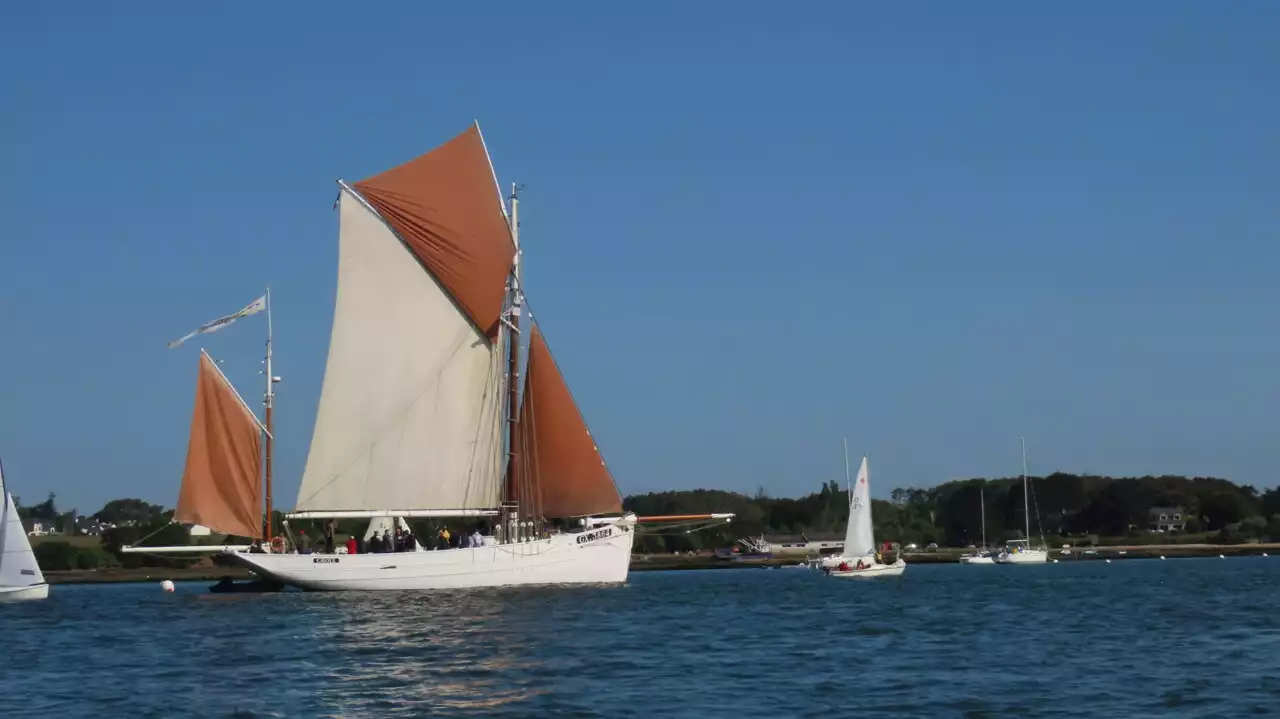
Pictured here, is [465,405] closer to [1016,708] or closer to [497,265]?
[497,265]

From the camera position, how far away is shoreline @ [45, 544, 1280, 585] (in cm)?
13025

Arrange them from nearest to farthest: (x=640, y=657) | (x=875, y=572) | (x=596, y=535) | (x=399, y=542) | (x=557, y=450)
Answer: (x=640, y=657)
(x=557, y=450)
(x=399, y=542)
(x=596, y=535)
(x=875, y=572)

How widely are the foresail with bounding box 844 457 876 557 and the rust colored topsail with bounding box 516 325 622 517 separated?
124 ft

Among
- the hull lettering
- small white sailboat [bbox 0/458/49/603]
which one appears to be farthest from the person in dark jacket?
small white sailboat [bbox 0/458/49/603]

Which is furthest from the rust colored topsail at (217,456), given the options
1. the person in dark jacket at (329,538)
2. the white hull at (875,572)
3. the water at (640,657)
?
the white hull at (875,572)

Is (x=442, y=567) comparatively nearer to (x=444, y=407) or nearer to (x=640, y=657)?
(x=444, y=407)

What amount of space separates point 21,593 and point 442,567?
18.7m

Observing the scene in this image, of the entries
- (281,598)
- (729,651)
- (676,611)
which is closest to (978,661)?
(729,651)

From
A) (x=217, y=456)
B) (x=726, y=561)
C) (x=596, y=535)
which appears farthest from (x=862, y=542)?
(x=726, y=561)

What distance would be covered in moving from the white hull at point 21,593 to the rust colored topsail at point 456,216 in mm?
22113

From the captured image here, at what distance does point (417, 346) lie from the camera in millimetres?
70188

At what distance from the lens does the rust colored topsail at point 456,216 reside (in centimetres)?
7050

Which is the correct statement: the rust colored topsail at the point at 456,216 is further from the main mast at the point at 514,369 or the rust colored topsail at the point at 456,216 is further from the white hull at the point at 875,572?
the white hull at the point at 875,572

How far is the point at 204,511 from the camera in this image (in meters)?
69.1
